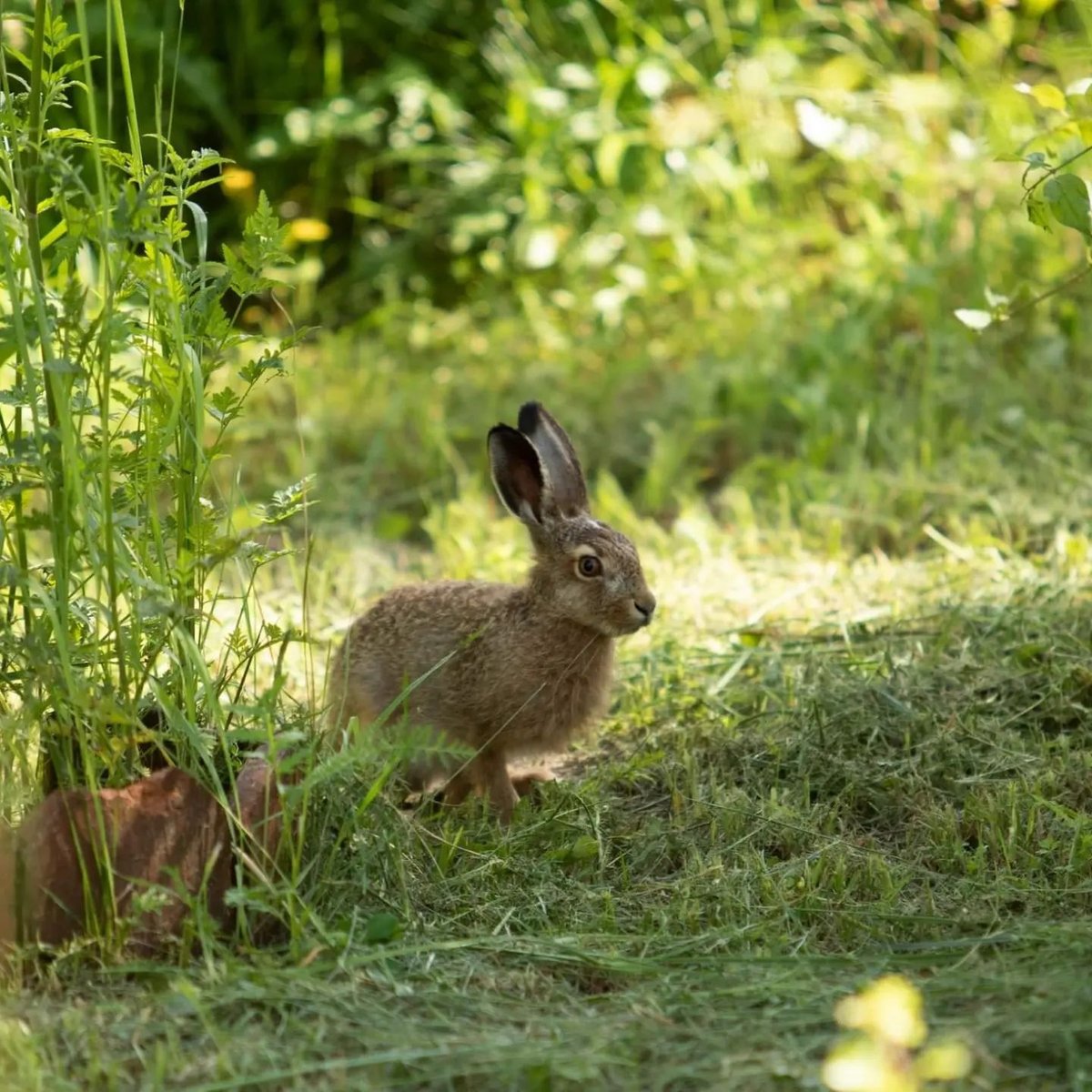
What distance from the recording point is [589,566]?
13.9 ft

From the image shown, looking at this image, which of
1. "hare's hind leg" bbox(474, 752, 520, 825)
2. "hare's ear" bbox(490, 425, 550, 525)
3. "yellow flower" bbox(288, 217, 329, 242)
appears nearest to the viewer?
"hare's hind leg" bbox(474, 752, 520, 825)

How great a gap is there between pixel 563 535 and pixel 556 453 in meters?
0.24

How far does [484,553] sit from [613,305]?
199 centimetres

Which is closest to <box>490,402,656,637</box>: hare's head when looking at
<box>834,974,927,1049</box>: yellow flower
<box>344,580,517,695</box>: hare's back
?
<box>344,580,517,695</box>: hare's back

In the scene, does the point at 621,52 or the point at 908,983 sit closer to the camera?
the point at 908,983

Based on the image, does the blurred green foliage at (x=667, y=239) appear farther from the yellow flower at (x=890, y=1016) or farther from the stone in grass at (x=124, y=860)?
the yellow flower at (x=890, y=1016)

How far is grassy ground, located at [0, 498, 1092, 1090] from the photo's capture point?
260 cm

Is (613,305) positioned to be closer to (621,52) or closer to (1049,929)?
(621,52)

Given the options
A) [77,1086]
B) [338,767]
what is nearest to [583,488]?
[338,767]

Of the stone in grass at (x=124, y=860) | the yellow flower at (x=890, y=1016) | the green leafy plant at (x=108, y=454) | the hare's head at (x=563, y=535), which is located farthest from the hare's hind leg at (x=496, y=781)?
the yellow flower at (x=890, y=1016)

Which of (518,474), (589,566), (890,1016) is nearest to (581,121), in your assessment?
(518,474)

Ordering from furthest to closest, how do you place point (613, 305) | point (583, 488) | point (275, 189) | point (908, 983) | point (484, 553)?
point (275, 189) < point (613, 305) < point (484, 553) < point (583, 488) < point (908, 983)

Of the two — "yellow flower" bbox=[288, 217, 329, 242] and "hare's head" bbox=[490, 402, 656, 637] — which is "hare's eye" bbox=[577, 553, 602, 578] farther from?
"yellow flower" bbox=[288, 217, 329, 242]

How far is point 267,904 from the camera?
3029 mm
